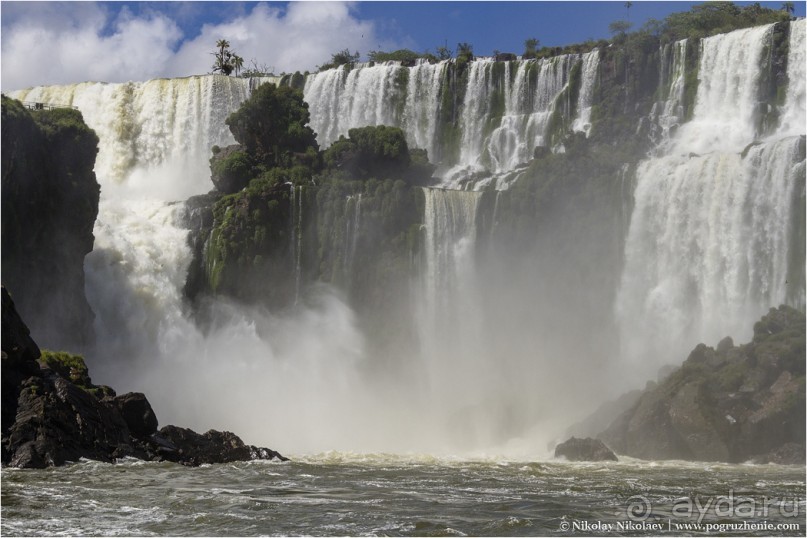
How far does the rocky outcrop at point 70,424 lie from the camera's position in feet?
92.2

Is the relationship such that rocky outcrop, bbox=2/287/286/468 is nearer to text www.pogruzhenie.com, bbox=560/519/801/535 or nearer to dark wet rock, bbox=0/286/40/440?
dark wet rock, bbox=0/286/40/440

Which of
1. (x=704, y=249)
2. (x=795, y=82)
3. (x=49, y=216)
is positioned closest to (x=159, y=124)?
(x=49, y=216)

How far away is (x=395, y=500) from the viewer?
81.9ft

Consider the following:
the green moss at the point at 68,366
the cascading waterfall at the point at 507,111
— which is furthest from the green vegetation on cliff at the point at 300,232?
the green moss at the point at 68,366

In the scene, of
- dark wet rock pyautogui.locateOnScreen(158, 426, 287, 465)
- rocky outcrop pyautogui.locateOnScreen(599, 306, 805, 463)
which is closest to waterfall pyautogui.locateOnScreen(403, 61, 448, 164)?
rocky outcrop pyautogui.locateOnScreen(599, 306, 805, 463)

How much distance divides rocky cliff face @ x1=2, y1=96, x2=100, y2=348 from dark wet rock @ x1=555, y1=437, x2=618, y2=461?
753 inches

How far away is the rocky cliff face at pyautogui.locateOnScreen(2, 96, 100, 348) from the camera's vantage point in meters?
41.2

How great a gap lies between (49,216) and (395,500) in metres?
23.0

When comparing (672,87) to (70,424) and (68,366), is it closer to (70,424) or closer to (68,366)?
(68,366)

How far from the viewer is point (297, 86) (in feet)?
213

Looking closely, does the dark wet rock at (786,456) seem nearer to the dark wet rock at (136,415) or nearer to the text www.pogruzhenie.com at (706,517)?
the text www.pogruzhenie.com at (706,517)

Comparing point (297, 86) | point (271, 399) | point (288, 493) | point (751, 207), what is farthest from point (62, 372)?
point (297, 86)

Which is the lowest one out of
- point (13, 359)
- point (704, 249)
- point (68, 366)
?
point (13, 359)

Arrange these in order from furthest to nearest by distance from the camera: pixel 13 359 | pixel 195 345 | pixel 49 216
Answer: pixel 195 345 < pixel 49 216 < pixel 13 359
